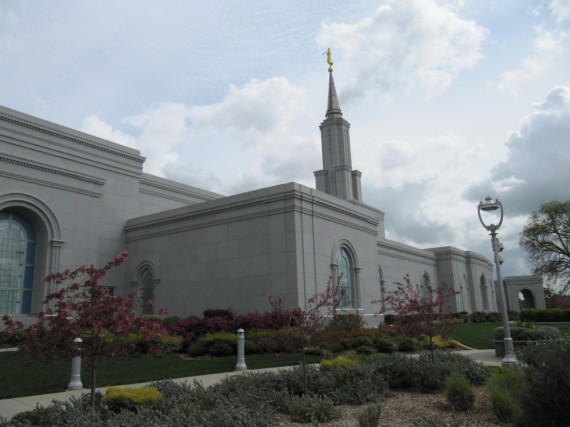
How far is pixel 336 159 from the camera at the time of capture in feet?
136

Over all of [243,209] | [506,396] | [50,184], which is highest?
[50,184]

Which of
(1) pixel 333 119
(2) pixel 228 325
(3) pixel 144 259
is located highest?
(1) pixel 333 119

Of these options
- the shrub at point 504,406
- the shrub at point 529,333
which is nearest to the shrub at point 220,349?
the shrub at point 529,333

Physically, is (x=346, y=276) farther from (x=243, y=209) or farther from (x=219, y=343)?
(x=219, y=343)

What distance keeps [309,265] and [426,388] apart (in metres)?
11.4

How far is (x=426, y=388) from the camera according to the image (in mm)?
9453

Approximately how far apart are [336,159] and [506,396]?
3516 centimetres

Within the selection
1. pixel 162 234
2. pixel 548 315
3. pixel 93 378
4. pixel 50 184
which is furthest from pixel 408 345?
pixel 50 184

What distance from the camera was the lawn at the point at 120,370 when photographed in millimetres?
10500

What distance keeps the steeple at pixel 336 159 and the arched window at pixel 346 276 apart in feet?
54.8

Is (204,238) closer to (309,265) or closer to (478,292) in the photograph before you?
(309,265)

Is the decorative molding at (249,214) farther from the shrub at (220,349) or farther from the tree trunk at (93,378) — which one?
the tree trunk at (93,378)

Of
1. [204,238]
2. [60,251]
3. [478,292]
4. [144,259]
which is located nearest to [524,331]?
[204,238]

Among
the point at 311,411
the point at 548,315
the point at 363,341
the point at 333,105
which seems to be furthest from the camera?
the point at 333,105
